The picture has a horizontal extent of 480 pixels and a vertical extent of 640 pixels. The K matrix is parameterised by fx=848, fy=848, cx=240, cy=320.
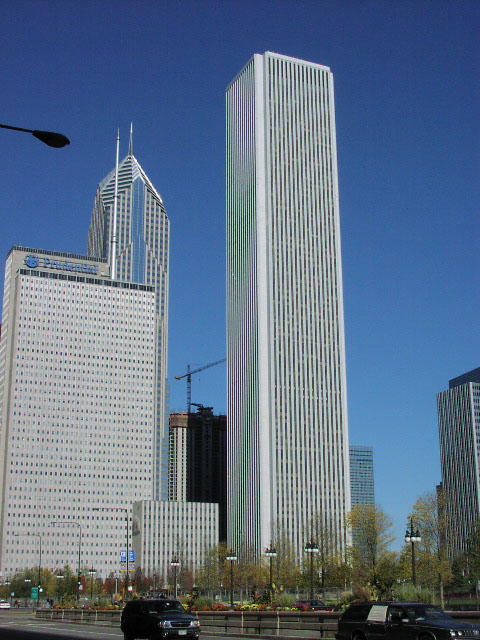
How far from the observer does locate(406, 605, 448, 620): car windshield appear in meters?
31.2

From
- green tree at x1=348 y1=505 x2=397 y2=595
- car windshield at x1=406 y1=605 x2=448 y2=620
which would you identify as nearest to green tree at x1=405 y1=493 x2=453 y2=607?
green tree at x1=348 y1=505 x2=397 y2=595

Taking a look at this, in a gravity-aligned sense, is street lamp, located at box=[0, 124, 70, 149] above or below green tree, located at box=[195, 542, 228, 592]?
above

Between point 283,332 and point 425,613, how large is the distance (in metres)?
156

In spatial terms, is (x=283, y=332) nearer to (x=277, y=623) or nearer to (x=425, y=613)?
(x=277, y=623)

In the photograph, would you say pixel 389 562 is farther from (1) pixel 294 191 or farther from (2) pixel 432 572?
(1) pixel 294 191

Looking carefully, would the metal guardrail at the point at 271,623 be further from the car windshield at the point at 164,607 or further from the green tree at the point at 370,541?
the green tree at the point at 370,541

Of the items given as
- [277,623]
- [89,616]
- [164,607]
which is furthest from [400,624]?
[89,616]

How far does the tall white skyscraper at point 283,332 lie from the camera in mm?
182125

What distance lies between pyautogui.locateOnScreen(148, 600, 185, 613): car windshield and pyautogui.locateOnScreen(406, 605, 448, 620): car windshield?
1148cm

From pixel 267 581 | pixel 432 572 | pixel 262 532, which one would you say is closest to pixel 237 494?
pixel 262 532

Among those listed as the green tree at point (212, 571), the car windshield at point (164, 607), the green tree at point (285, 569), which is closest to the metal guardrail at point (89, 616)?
the car windshield at point (164, 607)

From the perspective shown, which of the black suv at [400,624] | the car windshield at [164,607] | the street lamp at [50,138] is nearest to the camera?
the street lamp at [50,138]

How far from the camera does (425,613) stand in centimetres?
3142

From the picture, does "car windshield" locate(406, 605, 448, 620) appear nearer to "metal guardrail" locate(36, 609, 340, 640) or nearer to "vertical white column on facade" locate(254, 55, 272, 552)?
"metal guardrail" locate(36, 609, 340, 640)
